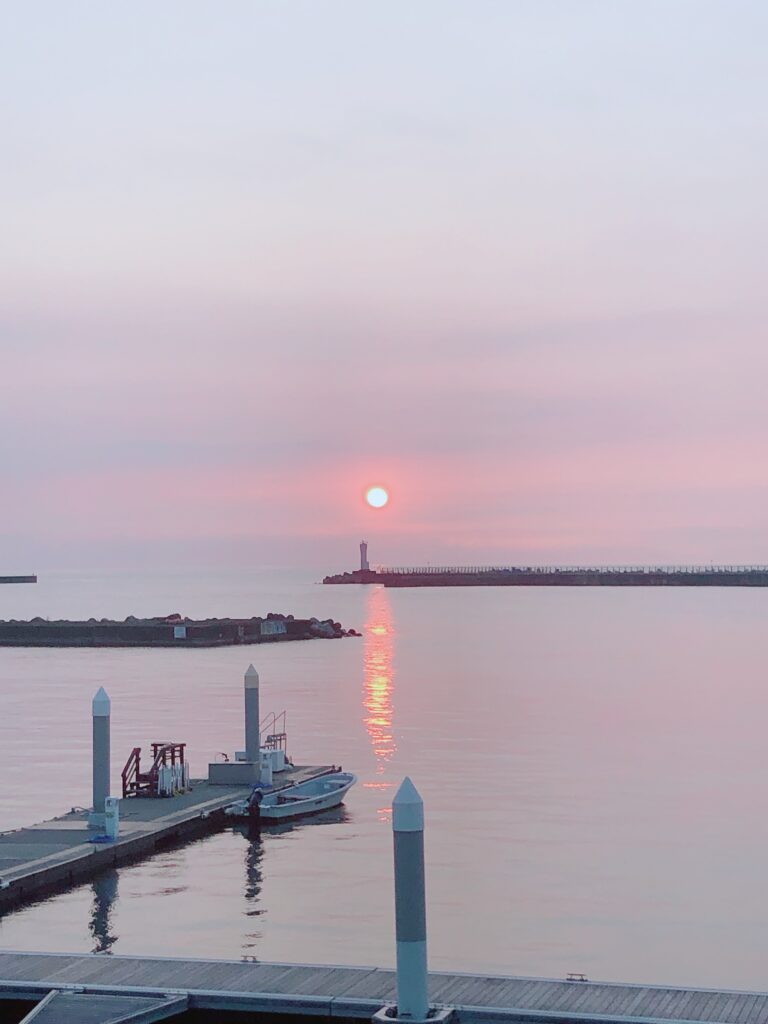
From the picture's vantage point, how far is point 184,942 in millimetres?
24047

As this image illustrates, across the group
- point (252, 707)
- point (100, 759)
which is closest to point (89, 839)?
point (100, 759)

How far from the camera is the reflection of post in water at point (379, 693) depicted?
49.9 meters

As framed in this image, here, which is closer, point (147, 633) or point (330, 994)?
point (330, 994)

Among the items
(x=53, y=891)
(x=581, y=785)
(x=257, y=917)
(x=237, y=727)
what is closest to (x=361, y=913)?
(x=257, y=917)

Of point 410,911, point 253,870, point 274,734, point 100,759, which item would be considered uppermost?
point 100,759

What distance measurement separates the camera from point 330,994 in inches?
641

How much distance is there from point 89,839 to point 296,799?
27.0ft

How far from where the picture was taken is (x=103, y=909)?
2525 cm

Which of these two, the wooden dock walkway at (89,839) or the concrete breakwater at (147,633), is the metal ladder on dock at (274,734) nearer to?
the wooden dock walkway at (89,839)

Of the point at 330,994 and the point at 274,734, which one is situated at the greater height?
the point at 274,734

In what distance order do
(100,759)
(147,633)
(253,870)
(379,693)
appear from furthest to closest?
(147,633) → (379,693) → (253,870) → (100,759)

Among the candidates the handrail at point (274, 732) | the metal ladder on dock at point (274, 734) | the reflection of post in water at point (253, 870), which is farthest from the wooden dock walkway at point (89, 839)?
the handrail at point (274, 732)

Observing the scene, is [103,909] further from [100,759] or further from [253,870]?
[253,870]

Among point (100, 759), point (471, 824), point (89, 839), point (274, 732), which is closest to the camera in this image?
point (89, 839)
